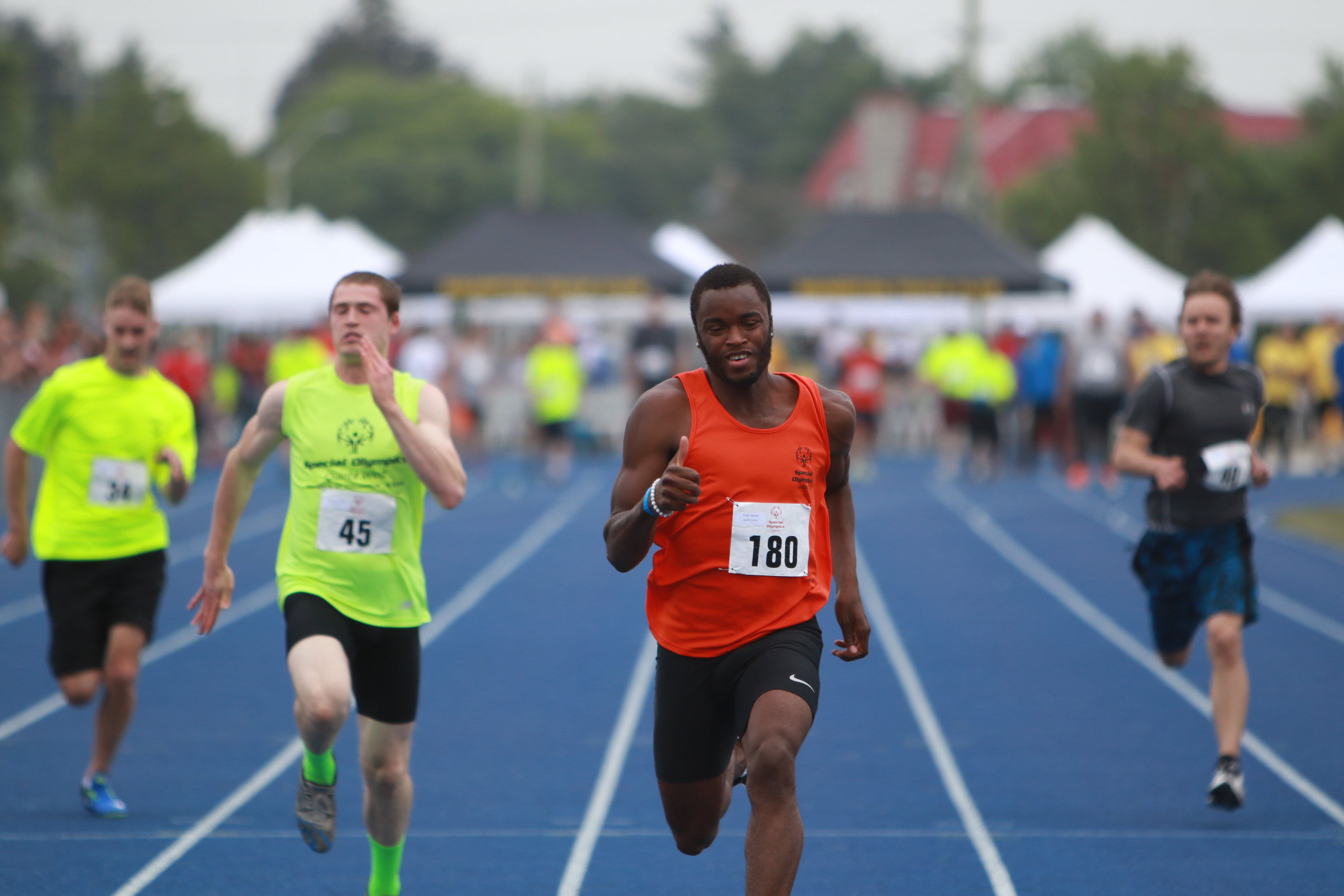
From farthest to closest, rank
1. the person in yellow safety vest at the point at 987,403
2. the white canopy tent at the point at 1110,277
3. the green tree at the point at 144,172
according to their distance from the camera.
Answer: the green tree at the point at 144,172
the white canopy tent at the point at 1110,277
the person in yellow safety vest at the point at 987,403

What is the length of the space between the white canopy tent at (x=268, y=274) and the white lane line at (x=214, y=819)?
19.0 metres

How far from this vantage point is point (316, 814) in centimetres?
458

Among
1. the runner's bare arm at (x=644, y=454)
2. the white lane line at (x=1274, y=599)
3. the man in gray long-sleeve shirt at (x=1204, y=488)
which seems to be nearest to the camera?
the runner's bare arm at (x=644, y=454)

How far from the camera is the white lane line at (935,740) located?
5.61 m

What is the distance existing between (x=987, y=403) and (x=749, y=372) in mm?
16991

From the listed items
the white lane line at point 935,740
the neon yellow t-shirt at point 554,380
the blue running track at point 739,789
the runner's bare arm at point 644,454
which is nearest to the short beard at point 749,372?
the runner's bare arm at point 644,454

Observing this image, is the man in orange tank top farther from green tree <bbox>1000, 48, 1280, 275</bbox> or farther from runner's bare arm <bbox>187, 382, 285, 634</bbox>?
green tree <bbox>1000, 48, 1280, 275</bbox>

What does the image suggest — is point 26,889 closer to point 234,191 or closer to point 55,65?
point 234,191

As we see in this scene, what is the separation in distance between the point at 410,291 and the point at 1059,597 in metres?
15.3

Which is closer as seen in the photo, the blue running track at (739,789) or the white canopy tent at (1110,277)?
the blue running track at (739,789)

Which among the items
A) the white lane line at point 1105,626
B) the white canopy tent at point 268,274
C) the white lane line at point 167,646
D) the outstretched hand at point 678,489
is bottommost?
the white lane line at point 167,646

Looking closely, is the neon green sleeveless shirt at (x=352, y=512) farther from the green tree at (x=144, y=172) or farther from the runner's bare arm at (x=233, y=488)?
the green tree at (x=144, y=172)

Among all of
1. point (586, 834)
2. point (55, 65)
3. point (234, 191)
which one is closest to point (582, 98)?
point (55, 65)

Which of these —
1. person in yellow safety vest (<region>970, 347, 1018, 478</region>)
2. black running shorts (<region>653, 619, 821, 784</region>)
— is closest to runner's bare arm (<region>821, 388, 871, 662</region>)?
black running shorts (<region>653, 619, 821, 784</region>)
